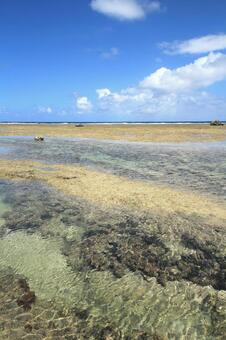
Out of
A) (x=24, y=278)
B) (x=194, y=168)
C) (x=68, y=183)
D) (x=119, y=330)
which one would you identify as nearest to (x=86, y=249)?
(x=24, y=278)

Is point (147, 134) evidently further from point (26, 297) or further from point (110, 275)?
point (26, 297)

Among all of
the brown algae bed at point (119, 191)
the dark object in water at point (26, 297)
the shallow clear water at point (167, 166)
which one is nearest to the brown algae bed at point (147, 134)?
the shallow clear water at point (167, 166)

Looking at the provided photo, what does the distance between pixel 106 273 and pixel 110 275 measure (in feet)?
0.45

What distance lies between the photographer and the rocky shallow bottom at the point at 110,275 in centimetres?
675

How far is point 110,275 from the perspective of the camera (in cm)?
871

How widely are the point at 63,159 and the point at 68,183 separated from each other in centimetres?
1046

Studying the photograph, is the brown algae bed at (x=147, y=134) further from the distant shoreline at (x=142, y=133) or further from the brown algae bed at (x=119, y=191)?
the brown algae bed at (x=119, y=191)

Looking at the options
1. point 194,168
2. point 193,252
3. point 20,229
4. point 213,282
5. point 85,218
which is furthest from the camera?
point 194,168

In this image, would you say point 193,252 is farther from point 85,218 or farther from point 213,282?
point 85,218

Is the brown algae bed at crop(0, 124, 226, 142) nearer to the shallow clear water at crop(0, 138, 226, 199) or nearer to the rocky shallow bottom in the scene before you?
the shallow clear water at crop(0, 138, 226, 199)

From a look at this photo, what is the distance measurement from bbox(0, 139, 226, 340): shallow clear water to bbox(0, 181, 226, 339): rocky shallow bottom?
20 millimetres

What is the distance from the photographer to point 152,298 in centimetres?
770

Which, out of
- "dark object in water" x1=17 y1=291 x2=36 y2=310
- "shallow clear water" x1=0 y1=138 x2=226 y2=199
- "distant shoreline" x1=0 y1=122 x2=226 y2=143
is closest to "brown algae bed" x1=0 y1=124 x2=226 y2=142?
"distant shoreline" x1=0 y1=122 x2=226 y2=143

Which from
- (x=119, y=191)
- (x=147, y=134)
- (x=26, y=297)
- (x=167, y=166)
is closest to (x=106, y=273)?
(x=26, y=297)
